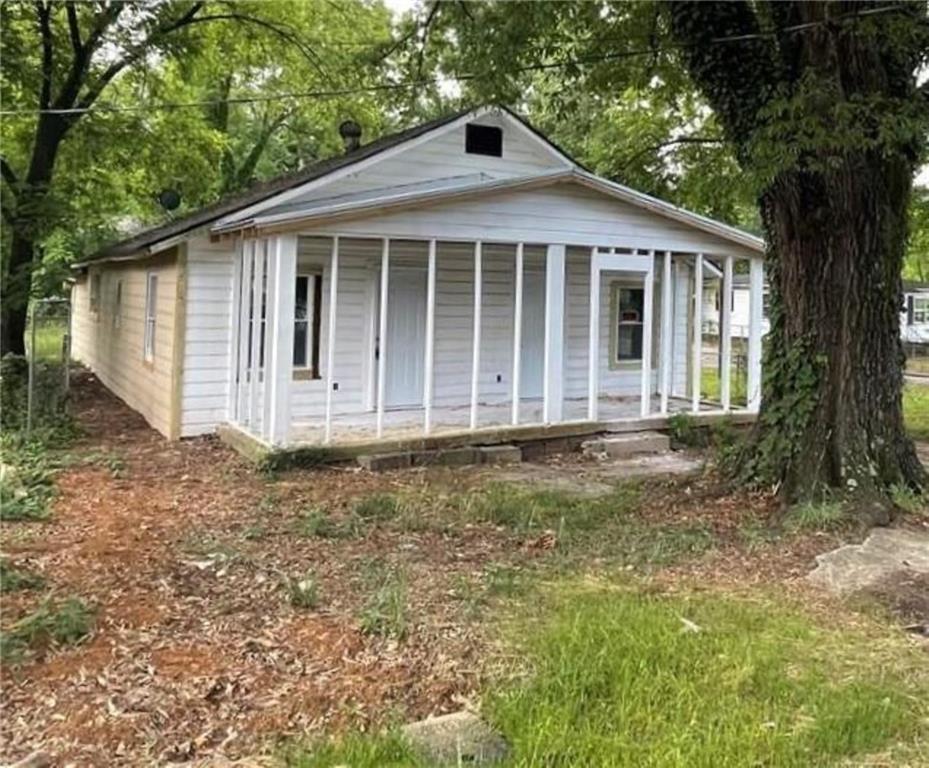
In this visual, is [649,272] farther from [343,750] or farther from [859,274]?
[343,750]

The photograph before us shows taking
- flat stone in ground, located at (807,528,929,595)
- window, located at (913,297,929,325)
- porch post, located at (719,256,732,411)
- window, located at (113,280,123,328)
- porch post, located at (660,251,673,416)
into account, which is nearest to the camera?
flat stone in ground, located at (807,528,929,595)

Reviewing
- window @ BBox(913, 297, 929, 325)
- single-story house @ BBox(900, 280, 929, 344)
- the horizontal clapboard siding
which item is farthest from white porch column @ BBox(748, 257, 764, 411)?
window @ BBox(913, 297, 929, 325)

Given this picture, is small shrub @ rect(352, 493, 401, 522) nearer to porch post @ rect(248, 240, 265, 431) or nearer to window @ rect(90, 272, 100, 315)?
porch post @ rect(248, 240, 265, 431)

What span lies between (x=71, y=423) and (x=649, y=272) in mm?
7831

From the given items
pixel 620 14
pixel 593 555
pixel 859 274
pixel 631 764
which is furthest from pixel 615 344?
pixel 631 764

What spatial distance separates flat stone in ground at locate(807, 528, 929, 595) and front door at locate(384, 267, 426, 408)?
7.24 m

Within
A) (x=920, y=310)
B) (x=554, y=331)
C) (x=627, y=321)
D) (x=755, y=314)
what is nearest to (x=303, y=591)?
(x=554, y=331)

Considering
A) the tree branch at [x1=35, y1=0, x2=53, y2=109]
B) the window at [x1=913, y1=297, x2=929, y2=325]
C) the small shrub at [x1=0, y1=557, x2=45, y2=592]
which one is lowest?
the small shrub at [x1=0, y1=557, x2=45, y2=592]

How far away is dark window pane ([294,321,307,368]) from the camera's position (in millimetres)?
11977

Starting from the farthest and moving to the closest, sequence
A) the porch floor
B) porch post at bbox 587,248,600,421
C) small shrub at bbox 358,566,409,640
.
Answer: porch post at bbox 587,248,600,421, the porch floor, small shrub at bbox 358,566,409,640

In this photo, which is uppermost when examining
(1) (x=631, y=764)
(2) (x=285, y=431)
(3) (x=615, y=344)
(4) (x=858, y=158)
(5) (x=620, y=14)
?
(5) (x=620, y=14)

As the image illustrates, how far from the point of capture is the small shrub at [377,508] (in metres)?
7.03

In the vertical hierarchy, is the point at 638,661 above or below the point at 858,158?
below

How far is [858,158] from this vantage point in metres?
6.93
